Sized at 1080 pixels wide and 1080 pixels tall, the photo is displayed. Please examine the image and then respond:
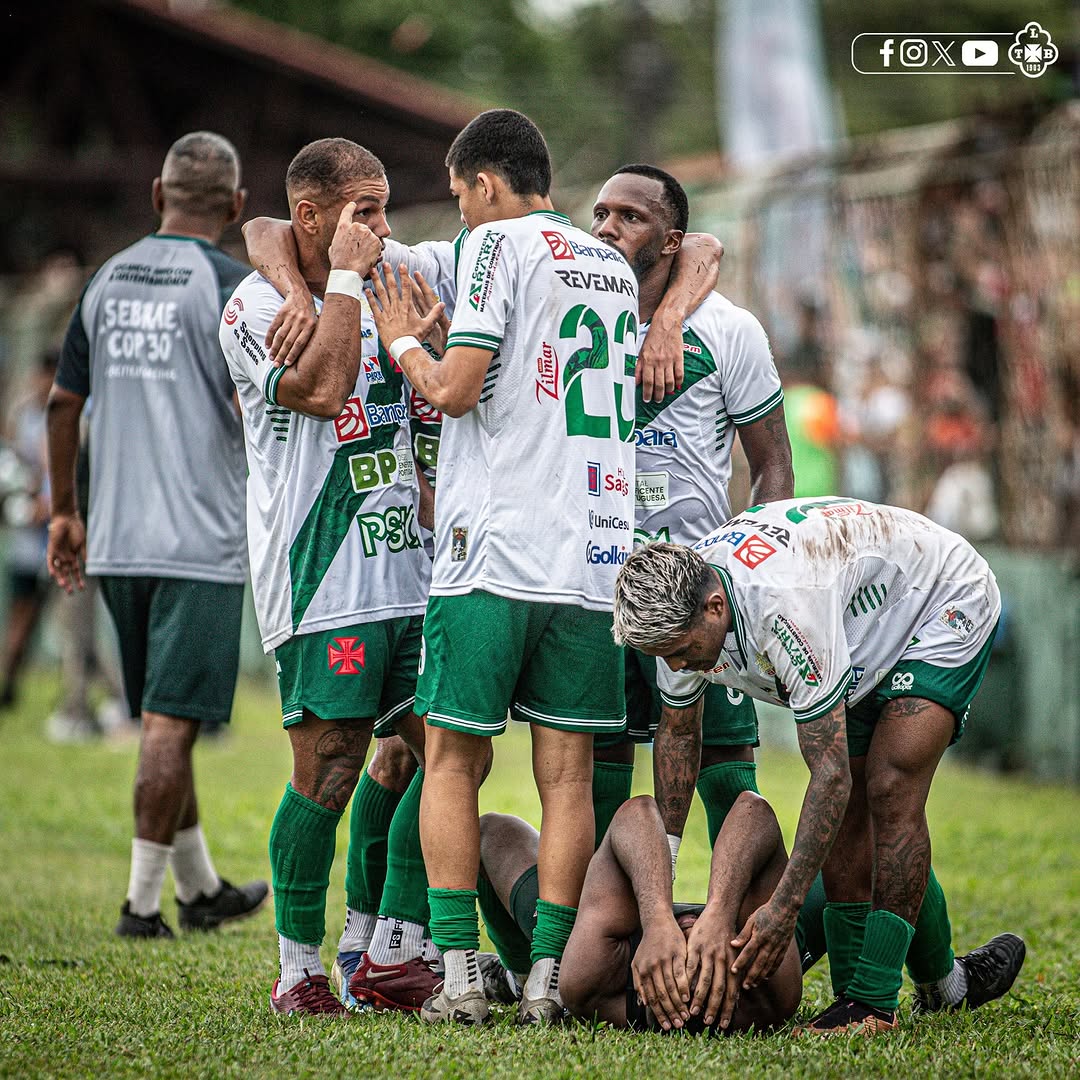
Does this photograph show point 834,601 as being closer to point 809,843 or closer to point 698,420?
point 809,843

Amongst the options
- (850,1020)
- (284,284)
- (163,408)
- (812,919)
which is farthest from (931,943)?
(163,408)

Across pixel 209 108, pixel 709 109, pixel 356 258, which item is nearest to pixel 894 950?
pixel 356 258

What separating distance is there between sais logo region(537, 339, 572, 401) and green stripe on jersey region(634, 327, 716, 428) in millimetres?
672

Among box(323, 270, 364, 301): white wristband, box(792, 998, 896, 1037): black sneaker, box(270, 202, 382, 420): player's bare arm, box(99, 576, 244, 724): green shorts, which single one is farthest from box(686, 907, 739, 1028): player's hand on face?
box(99, 576, 244, 724): green shorts

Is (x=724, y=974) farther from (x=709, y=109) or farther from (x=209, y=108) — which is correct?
(x=709, y=109)

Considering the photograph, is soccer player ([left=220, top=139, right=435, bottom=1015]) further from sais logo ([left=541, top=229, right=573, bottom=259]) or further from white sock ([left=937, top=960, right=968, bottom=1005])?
white sock ([left=937, top=960, right=968, bottom=1005])

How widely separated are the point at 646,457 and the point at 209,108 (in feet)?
56.3

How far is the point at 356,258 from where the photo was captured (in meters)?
4.71

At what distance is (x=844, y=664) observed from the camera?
430 centimetres

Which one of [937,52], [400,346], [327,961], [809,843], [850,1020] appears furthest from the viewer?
[937,52]

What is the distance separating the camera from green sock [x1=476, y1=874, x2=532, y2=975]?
200 inches

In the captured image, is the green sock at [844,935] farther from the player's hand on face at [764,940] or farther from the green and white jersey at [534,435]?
the green and white jersey at [534,435]

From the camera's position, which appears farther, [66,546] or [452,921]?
[66,546]

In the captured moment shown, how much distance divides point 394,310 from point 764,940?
2.13m
